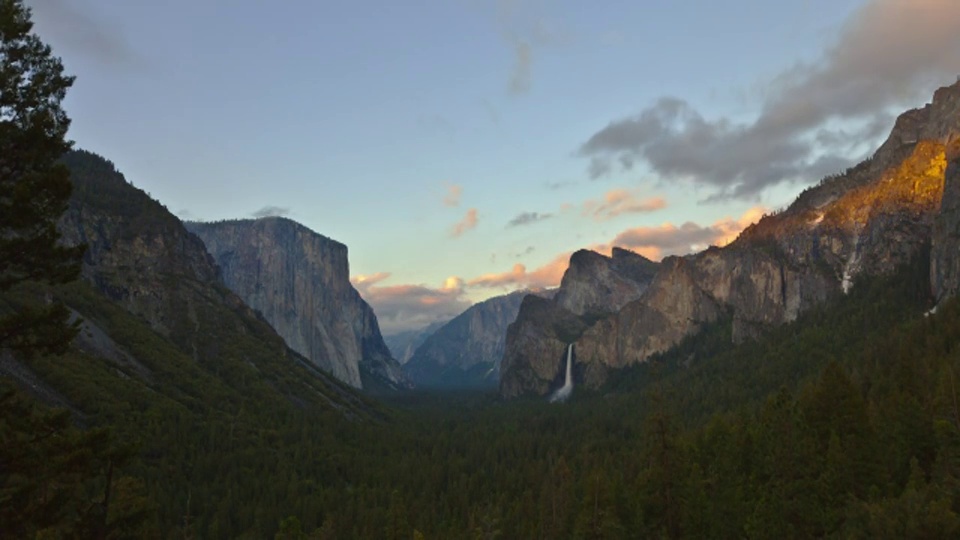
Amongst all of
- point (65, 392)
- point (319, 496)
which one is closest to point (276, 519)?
point (319, 496)

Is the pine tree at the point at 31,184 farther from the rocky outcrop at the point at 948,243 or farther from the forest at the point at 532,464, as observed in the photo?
the rocky outcrop at the point at 948,243

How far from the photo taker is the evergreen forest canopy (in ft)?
72.9

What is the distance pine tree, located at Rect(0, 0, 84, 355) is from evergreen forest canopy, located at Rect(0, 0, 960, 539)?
7 centimetres

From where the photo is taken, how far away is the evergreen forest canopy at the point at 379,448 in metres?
22.2

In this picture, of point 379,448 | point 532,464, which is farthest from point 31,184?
point 379,448

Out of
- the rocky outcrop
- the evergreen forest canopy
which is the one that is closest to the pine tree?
the evergreen forest canopy

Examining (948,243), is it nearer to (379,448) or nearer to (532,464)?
(532,464)

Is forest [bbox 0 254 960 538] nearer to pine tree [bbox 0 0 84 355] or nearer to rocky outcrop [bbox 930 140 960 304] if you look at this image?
pine tree [bbox 0 0 84 355]

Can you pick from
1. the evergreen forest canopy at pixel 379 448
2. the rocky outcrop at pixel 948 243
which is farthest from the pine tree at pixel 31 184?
the rocky outcrop at pixel 948 243

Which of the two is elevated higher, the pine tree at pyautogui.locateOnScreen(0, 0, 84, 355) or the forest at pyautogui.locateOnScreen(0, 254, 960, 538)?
the pine tree at pyautogui.locateOnScreen(0, 0, 84, 355)

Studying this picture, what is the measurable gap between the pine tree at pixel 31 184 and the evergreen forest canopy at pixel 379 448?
0.07 m

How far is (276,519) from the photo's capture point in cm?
11162

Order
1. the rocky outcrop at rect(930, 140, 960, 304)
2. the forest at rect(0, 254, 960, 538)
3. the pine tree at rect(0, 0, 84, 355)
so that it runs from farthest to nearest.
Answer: the rocky outcrop at rect(930, 140, 960, 304), the forest at rect(0, 254, 960, 538), the pine tree at rect(0, 0, 84, 355)

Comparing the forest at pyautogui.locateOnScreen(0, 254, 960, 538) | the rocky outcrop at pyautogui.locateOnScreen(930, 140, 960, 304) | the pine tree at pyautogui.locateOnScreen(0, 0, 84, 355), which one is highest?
the rocky outcrop at pyautogui.locateOnScreen(930, 140, 960, 304)
